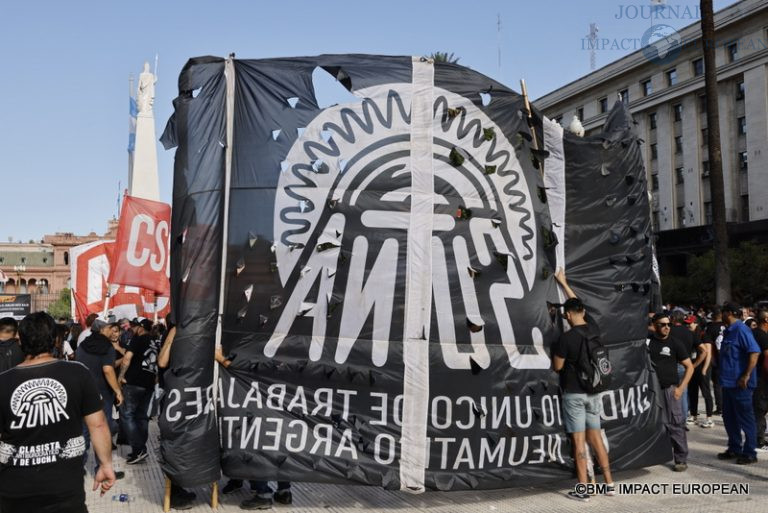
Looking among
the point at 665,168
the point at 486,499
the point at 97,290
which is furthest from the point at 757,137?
the point at 486,499

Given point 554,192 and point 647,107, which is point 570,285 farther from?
point 647,107

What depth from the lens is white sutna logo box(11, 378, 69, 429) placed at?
3.64 meters

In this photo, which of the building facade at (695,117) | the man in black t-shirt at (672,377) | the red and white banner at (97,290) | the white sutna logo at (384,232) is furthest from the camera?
the building facade at (695,117)

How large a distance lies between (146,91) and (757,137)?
118 ft

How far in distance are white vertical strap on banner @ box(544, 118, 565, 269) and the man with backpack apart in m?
0.85

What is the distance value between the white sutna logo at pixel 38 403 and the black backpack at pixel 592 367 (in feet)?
14.6

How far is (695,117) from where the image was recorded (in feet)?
152

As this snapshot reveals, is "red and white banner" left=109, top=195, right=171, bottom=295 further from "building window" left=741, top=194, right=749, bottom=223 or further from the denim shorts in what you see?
"building window" left=741, top=194, right=749, bottom=223

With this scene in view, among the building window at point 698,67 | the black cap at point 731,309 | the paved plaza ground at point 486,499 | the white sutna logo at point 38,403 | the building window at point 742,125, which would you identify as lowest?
the paved plaza ground at point 486,499

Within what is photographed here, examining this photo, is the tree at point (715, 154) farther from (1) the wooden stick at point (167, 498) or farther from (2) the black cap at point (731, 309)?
(1) the wooden stick at point (167, 498)

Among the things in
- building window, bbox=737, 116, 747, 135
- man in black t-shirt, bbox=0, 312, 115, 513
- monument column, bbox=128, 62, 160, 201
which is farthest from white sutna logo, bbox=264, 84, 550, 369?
building window, bbox=737, 116, 747, 135

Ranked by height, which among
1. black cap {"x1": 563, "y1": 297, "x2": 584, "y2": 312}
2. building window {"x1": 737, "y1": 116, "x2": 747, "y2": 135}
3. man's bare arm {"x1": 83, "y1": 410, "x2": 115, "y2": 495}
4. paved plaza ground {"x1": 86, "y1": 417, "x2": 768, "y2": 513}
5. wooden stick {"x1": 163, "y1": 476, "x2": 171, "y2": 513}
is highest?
building window {"x1": 737, "y1": 116, "x2": 747, "y2": 135}

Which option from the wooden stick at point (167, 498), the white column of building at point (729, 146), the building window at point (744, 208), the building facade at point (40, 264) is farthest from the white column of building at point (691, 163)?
the building facade at point (40, 264)

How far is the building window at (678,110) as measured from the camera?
47.7 metres
